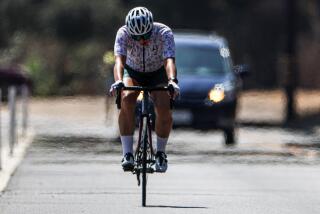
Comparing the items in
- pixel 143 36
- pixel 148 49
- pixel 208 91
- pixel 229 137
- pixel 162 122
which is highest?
pixel 143 36

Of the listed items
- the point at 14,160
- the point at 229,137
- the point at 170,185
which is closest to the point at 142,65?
the point at 170,185

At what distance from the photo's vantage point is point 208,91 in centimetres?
2080

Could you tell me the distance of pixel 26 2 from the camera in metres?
44.2

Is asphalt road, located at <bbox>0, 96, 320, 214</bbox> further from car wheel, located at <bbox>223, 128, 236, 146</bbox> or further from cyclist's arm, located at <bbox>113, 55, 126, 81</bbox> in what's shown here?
cyclist's arm, located at <bbox>113, 55, 126, 81</bbox>

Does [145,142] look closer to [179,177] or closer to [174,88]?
[174,88]

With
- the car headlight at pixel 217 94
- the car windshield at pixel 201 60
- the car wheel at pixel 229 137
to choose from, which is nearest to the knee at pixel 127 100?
the car headlight at pixel 217 94

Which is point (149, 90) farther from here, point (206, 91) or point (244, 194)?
point (206, 91)

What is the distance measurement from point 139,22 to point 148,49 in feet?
1.50

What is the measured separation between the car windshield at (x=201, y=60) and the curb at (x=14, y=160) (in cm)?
283

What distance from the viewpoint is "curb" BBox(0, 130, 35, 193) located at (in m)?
14.2

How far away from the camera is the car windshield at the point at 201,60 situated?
858 inches

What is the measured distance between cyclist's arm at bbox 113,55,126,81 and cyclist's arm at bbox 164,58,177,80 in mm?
398

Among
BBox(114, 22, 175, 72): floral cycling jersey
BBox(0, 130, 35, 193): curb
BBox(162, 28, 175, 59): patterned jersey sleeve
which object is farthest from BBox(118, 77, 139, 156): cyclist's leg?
BBox(0, 130, 35, 193): curb

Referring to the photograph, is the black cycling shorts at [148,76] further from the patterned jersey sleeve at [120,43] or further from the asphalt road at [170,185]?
the asphalt road at [170,185]
